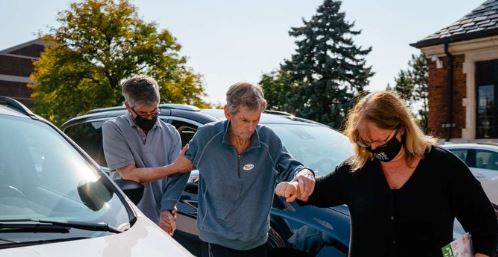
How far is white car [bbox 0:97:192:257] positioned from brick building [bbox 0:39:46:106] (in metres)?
49.2

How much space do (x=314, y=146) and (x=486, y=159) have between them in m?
6.15

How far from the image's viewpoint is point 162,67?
29578 mm

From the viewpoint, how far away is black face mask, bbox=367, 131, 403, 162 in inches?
96.7

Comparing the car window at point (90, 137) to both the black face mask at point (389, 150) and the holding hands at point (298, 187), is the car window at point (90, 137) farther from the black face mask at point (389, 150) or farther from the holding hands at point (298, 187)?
the black face mask at point (389, 150)

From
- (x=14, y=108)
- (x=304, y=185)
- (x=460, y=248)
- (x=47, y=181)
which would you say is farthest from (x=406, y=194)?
(x=14, y=108)

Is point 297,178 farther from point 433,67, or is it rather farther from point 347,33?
point 347,33

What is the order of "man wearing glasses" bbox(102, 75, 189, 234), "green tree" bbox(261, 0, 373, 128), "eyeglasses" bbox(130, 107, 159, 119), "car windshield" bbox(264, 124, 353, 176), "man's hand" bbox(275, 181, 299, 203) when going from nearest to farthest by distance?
"man's hand" bbox(275, 181, 299, 203) → "man wearing glasses" bbox(102, 75, 189, 234) → "eyeglasses" bbox(130, 107, 159, 119) → "car windshield" bbox(264, 124, 353, 176) → "green tree" bbox(261, 0, 373, 128)

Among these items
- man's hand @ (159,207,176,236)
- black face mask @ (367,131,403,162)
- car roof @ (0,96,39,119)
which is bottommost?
man's hand @ (159,207,176,236)

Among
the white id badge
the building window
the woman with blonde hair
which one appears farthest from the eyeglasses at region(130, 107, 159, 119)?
the building window

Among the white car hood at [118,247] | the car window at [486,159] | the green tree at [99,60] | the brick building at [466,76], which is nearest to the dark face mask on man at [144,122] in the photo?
the white car hood at [118,247]

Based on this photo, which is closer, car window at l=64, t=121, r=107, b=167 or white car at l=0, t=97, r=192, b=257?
white car at l=0, t=97, r=192, b=257

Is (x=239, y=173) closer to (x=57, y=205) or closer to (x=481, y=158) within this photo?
(x=57, y=205)

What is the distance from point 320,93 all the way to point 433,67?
14.4 metres

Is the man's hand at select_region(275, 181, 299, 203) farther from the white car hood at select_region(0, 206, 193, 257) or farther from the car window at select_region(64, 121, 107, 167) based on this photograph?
the car window at select_region(64, 121, 107, 167)
